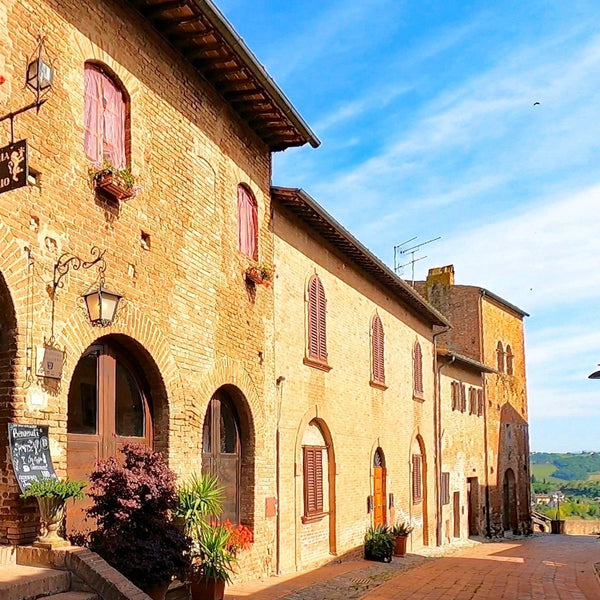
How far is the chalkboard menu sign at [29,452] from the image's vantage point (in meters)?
7.17

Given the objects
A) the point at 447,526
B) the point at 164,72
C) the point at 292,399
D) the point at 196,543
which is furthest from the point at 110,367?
the point at 447,526

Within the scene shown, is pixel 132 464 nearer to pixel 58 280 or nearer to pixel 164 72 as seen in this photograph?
pixel 58 280

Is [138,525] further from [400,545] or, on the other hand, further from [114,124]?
[400,545]

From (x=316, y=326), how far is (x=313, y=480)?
2954 mm

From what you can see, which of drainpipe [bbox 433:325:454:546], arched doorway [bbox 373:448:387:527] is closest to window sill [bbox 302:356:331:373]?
arched doorway [bbox 373:448:387:527]

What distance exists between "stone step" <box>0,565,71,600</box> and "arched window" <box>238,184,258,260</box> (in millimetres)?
6512

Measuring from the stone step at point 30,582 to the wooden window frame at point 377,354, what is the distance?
12676 mm

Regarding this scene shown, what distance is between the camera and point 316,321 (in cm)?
1577

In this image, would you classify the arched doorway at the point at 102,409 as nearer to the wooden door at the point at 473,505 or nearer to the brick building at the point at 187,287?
the brick building at the point at 187,287

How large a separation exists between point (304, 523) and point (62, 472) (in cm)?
760

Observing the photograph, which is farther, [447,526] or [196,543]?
[447,526]

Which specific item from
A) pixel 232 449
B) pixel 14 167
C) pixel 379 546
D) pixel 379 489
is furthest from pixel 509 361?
pixel 14 167

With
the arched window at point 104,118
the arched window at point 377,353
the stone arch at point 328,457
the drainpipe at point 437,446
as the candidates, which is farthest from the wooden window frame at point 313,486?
the drainpipe at point 437,446

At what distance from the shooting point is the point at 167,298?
10.1 metres
